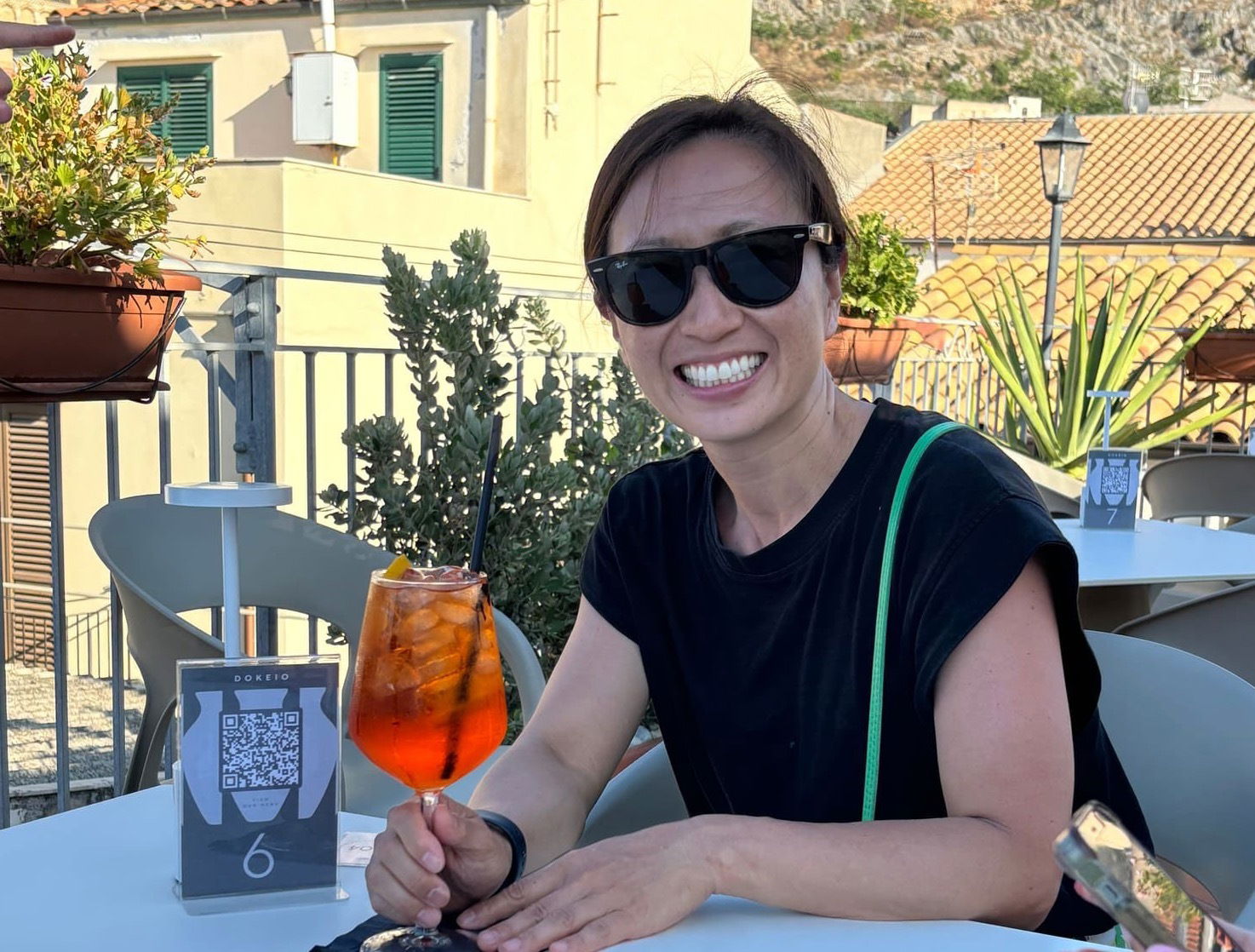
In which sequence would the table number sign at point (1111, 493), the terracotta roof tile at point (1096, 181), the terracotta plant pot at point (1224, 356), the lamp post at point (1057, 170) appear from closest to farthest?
the table number sign at point (1111, 493)
the terracotta plant pot at point (1224, 356)
the lamp post at point (1057, 170)
the terracotta roof tile at point (1096, 181)

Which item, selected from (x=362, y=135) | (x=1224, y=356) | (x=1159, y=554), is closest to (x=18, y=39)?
(x=1159, y=554)

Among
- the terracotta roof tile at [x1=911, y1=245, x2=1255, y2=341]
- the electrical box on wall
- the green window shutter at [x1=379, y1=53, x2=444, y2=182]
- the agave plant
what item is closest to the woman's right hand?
the agave plant

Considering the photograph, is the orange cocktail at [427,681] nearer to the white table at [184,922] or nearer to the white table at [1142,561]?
the white table at [184,922]

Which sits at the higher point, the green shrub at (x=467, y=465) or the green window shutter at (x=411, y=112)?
the green window shutter at (x=411, y=112)

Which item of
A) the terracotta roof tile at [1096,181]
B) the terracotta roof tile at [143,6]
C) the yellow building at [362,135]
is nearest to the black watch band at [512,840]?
the yellow building at [362,135]

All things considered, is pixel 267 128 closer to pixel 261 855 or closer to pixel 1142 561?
pixel 1142 561

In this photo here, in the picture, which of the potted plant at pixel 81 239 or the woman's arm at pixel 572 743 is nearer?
the woman's arm at pixel 572 743

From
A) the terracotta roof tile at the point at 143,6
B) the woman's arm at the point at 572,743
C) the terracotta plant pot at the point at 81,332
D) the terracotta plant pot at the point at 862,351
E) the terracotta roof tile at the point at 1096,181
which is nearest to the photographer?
the woman's arm at the point at 572,743

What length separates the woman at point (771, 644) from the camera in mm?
1098

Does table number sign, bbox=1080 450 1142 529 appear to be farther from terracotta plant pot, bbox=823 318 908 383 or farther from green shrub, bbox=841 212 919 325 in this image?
green shrub, bbox=841 212 919 325

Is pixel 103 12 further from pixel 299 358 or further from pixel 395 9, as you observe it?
pixel 299 358

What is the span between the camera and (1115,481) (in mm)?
3430

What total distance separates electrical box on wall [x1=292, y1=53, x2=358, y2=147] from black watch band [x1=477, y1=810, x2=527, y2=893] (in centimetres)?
1474

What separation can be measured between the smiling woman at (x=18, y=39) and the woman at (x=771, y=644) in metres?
0.71
